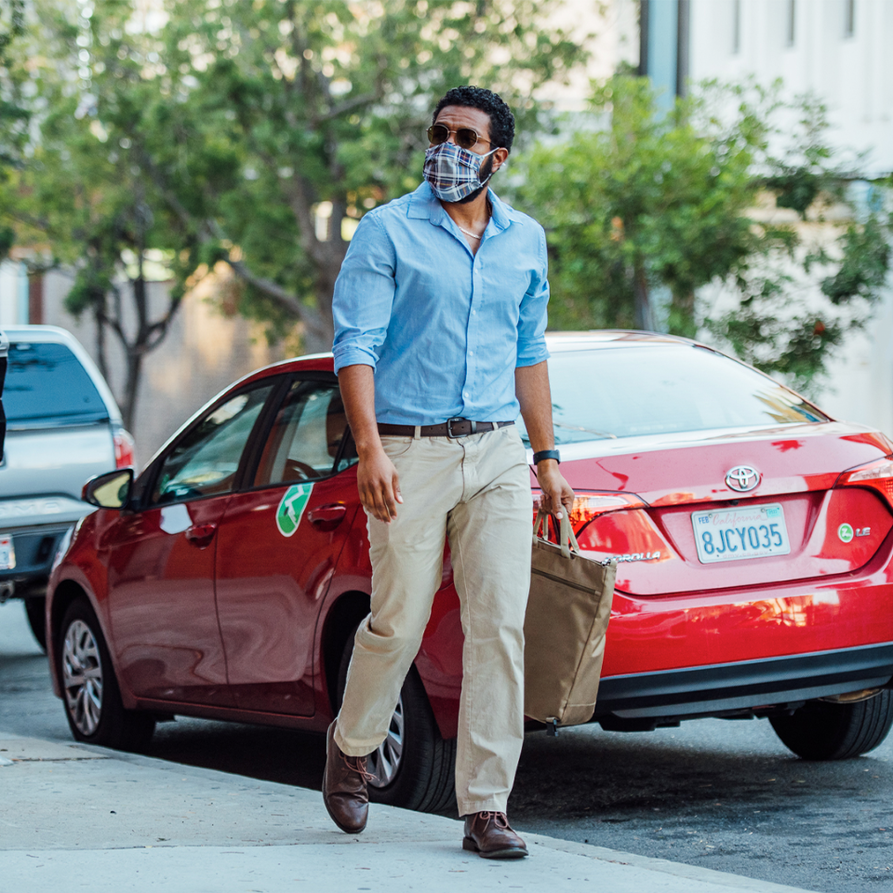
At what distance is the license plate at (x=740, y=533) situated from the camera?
4.59 metres

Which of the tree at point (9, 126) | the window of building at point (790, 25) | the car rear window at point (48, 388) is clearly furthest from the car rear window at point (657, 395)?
the tree at point (9, 126)

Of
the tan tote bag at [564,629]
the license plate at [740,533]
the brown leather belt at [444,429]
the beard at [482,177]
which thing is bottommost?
the tan tote bag at [564,629]

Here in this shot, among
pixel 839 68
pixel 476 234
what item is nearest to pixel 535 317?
pixel 476 234

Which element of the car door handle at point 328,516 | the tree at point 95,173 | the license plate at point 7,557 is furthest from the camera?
the tree at point 95,173

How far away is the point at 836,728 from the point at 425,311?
2.73m

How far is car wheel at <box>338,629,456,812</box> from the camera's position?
15.3 ft

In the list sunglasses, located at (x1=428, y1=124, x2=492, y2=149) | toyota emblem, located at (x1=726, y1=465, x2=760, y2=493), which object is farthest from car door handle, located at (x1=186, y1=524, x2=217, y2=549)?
sunglasses, located at (x1=428, y1=124, x2=492, y2=149)

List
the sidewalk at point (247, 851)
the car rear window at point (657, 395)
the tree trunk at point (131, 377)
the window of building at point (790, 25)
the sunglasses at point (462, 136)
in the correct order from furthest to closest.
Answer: the tree trunk at point (131, 377) → the window of building at point (790, 25) → the car rear window at point (657, 395) → the sunglasses at point (462, 136) → the sidewalk at point (247, 851)

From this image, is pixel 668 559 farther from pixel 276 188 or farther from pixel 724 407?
pixel 276 188

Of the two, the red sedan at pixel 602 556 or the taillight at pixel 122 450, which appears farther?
the taillight at pixel 122 450

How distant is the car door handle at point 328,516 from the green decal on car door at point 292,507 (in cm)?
9

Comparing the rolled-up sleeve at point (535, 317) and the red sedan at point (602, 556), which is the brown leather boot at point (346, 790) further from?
the rolled-up sleeve at point (535, 317)

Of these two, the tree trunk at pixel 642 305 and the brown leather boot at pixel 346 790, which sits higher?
the tree trunk at pixel 642 305

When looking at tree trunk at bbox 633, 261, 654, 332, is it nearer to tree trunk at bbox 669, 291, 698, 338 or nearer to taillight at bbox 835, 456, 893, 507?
tree trunk at bbox 669, 291, 698, 338
